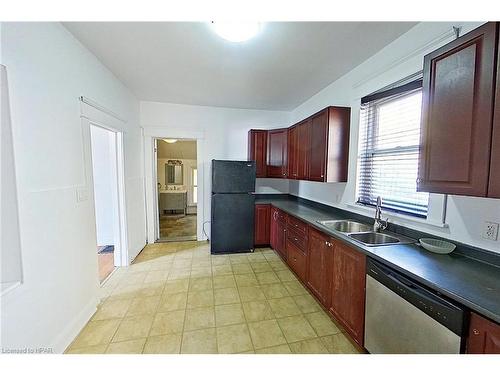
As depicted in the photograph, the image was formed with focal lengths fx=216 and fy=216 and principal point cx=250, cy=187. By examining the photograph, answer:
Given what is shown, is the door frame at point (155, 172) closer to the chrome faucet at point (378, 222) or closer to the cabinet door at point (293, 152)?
the cabinet door at point (293, 152)

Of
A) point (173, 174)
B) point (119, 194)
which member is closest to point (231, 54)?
point (119, 194)

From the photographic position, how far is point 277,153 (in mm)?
3920

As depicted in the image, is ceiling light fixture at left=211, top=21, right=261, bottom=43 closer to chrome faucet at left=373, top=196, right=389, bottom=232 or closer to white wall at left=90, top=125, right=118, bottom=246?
chrome faucet at left=373, top=196, right=389, bottom=232

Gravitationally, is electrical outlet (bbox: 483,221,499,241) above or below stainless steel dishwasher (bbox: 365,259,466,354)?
above

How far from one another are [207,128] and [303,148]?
6.39 ft

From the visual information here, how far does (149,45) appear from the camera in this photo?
6.79ft

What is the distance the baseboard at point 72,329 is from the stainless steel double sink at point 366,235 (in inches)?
94.6

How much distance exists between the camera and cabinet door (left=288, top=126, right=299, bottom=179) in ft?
11.1

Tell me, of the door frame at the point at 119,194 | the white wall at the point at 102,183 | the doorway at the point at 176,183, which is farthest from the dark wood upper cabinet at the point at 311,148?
the doorway at the point at 176,183

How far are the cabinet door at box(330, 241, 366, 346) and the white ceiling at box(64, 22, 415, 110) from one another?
6.05 ft

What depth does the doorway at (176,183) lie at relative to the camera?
20.3 feet

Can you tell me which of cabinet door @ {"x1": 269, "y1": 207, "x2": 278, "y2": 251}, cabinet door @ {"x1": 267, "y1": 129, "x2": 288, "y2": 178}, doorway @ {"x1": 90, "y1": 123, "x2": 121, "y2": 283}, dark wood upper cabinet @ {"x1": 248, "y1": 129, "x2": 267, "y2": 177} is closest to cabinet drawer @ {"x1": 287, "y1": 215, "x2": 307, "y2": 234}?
cabinet door @ {"x1": 269, "y1": 207, "x2": 278, "y2": 251}
